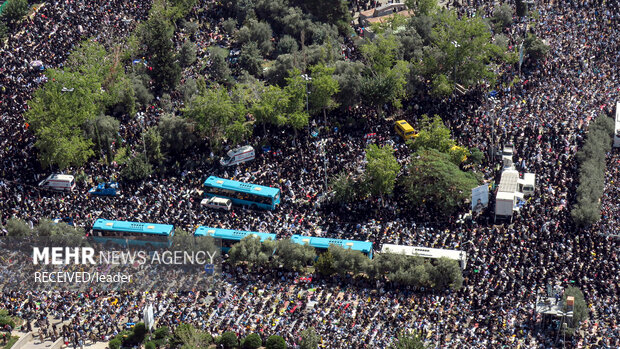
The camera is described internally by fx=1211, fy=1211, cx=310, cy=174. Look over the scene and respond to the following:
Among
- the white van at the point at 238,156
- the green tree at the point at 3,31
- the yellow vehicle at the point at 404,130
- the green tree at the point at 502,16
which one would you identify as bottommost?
the white van at the point at 238,156

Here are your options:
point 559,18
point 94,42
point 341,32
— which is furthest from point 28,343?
point 559,18

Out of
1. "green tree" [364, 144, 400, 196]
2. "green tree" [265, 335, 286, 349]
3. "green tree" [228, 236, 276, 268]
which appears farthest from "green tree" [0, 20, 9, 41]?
"green tree" [265, 335, 286, 349]

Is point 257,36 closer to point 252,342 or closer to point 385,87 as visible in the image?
point 385,87

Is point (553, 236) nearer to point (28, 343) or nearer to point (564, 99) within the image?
point (564, 99)

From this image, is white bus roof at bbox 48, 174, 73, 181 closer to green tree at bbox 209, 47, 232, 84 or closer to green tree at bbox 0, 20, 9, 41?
green tree at bbox 209, 47, 232, 84

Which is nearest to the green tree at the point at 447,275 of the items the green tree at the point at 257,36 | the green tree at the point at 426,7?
the green tree at the point at 257,36

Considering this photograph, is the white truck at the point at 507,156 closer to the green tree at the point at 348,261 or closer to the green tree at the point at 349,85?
the green tree at the point at 349,85

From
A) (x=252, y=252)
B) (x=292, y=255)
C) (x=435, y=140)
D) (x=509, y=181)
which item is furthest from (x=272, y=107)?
(x=509, y=181)
